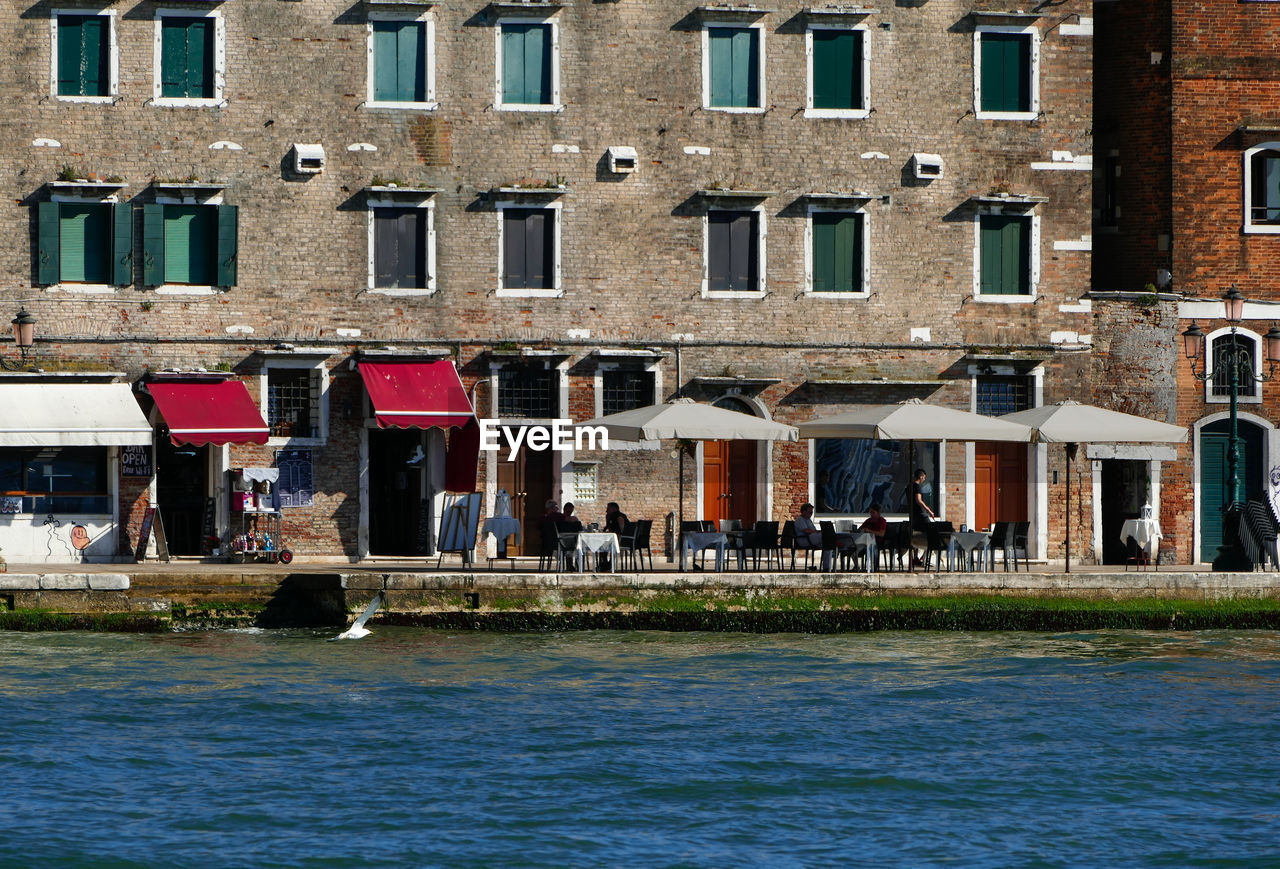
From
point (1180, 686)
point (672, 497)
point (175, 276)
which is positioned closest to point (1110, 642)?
point (1180, 686)

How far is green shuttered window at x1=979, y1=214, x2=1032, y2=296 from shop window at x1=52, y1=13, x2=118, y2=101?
13093mm

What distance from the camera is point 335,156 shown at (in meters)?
27.0

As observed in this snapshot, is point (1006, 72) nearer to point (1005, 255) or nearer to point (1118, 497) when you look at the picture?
point (1005, 255)

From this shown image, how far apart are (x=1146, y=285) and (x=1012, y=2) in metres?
4.89

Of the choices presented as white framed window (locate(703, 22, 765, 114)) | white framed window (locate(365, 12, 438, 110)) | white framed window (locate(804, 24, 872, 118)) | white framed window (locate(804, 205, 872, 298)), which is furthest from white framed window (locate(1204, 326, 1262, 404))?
white framed window (locate(365, 12, 438, 110))

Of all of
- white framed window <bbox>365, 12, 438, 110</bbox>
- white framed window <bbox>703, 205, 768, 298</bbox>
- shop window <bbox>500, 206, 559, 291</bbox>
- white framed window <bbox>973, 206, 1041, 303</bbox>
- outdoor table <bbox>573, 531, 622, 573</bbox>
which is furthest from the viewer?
white framed window <bbox>973, 206, 1041, 303</bbox>

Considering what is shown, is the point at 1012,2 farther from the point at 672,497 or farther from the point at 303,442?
the point at 303,442

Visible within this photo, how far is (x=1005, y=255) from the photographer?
28641 mm

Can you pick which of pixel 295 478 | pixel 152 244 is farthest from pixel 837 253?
pixel 152 244

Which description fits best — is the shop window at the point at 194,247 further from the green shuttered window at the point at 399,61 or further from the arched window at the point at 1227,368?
the arched window at the point at 1227,368

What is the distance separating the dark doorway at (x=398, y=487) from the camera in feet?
90.5

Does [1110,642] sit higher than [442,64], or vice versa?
[442,64]

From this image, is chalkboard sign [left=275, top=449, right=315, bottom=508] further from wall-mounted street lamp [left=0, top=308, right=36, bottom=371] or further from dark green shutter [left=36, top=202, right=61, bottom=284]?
dark green shutter [left=36, top=202, right=61, bottom=284]

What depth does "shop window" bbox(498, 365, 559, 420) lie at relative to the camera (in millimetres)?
27469
